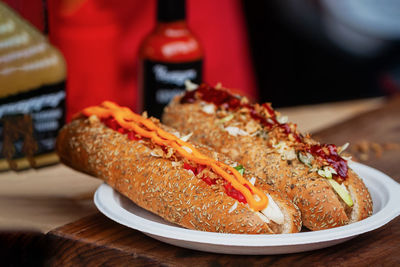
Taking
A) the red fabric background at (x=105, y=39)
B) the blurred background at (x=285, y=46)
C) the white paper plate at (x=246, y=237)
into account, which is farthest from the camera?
the blurred background at (x=285, y=46)

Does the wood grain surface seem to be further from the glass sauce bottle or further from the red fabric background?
the red fabric background

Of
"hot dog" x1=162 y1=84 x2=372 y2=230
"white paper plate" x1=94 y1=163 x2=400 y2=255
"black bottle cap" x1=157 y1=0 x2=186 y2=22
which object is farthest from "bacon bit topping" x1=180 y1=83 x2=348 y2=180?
"black bottle cap" x1=157 y1=0 x2=186 y2=22

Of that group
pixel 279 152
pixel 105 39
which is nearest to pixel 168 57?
pixel 105 39

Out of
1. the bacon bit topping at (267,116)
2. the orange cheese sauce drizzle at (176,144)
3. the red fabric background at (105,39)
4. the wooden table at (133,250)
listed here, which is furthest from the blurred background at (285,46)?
the wooden table at (133,250)

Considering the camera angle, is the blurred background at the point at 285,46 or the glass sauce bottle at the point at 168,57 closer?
the glass sauce bottle at the point at 168,57

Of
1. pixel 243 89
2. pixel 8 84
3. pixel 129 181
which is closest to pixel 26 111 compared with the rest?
pixel 8 84

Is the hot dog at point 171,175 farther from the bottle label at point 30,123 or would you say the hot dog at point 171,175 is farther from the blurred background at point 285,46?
the blurred background at point 285,46
